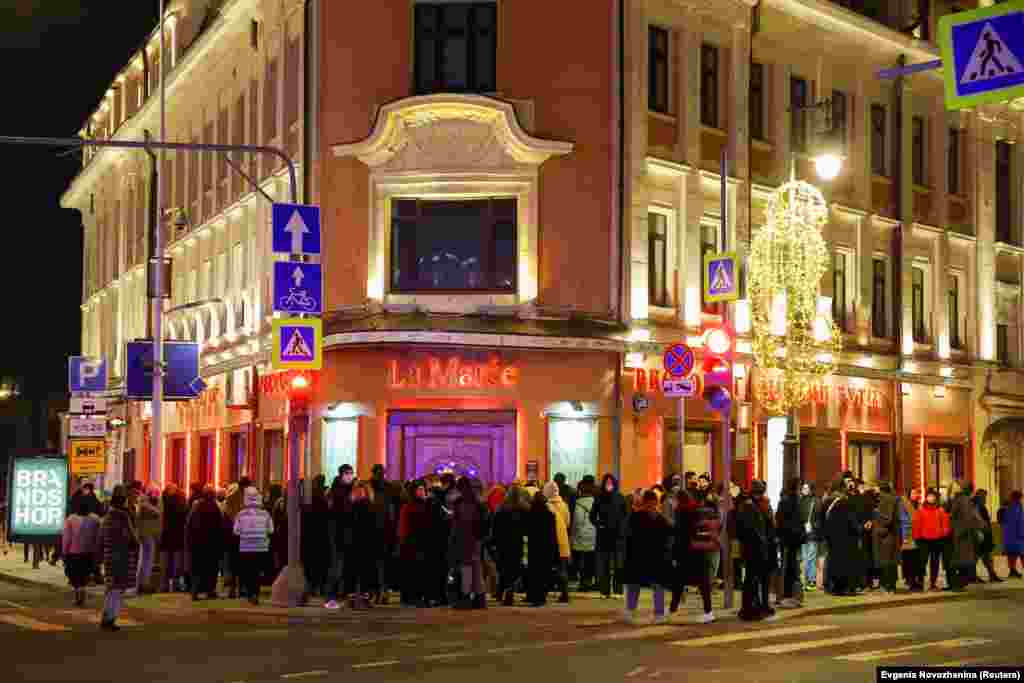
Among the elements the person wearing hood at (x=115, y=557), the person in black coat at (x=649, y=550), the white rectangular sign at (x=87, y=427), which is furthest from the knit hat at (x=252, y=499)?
the white rectangular sign at (x=87, y=427)

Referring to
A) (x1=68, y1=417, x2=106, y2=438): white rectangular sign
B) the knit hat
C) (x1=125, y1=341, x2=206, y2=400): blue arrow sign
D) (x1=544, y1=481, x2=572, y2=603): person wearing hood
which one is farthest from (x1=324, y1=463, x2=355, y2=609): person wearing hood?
(x1=125, y1=341, x2=206, y2=400): blue arrow sign

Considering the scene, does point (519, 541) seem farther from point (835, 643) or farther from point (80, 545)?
point (835, 643)

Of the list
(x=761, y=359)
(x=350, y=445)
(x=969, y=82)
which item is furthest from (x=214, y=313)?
(x=969, y=82)

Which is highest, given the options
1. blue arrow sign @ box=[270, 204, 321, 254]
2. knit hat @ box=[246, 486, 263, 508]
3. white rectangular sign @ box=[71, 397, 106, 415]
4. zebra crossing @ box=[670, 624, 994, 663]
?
blue arrow sign @ box=[270, 204, 321, 254]

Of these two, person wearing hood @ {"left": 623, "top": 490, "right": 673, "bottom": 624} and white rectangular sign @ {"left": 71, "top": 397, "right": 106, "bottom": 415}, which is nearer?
person wearing hood @ {"left": 623, "top": 490, "right": 673, "bottom": 624}

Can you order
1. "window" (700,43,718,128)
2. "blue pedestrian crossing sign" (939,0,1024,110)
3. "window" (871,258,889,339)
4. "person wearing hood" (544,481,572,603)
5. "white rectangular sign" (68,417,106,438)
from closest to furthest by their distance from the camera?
1. "blue pedestrian crossing sign" (939,0,1024,110)
2. "person wearing hood" (544,481,572,603)
3. "white rectangular sign" (68,417,106,438)
4. "window" (700,43,718,128)
5. "window" (871,258,889,339)

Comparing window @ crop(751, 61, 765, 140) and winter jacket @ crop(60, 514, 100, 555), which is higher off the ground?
window @ crop(751, 61, 765, 140)

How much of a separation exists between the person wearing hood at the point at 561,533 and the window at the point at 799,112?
44.1 feet

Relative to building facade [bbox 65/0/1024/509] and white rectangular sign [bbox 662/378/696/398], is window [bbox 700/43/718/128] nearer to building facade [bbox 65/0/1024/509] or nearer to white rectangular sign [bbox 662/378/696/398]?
building facade [bbox 65/0/1024/509]

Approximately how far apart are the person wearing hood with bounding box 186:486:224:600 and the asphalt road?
2.07 meters

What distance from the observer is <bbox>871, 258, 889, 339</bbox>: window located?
41.6m

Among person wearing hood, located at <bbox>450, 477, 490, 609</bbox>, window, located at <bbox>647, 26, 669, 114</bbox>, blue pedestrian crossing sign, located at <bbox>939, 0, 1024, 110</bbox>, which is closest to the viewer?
blue pedestrian crossing sign, located at <bbox>939, 0, 1024, 110</bbox>

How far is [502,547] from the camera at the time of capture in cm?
2580

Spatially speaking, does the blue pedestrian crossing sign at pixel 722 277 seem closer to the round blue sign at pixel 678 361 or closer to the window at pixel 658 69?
the round blue sign at pixel 678 361
